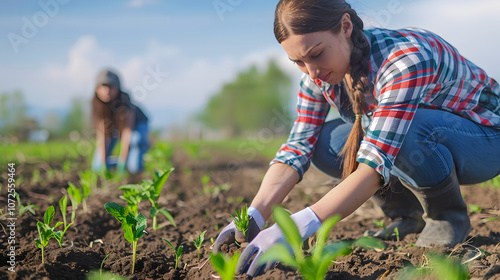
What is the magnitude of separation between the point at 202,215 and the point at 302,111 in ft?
3.22

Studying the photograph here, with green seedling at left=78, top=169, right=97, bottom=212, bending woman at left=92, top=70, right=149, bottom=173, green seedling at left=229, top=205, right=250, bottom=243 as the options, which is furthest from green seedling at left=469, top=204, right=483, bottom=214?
bending woman at left=92, top=70, right=149, bottom=173

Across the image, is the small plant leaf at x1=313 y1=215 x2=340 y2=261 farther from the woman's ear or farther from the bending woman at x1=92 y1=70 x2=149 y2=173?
the bending woman at x1=92 y1=70 x2=149 y2=173

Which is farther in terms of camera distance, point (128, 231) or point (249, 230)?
point (249, 230)

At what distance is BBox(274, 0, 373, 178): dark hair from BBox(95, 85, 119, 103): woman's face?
3.13 meters

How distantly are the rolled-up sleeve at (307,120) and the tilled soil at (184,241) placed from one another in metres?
0.33

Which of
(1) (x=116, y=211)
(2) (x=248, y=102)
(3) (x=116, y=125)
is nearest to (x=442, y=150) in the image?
(1) (x=116, y=211)

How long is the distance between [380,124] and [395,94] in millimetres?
123

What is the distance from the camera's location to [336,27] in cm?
172

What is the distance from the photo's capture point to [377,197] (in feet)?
7.55

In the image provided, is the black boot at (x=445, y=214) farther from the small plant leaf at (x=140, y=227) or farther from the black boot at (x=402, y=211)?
the small plant leaf at (x=140, y=227)

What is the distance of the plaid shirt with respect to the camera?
166 centimetres

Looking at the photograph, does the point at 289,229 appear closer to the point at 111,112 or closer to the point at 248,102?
the point at 111,112

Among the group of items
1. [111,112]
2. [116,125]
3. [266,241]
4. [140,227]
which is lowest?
[266,241]

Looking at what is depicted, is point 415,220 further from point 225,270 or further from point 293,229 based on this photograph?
point 225,270
